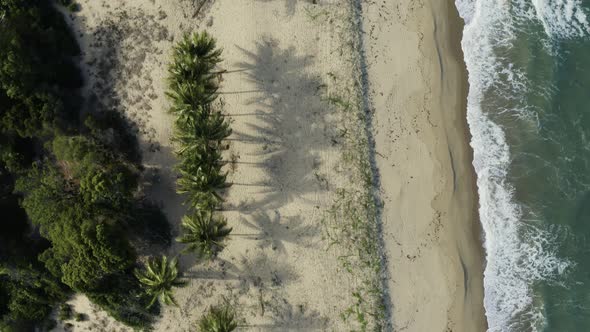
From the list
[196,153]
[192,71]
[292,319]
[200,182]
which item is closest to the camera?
[200,182]

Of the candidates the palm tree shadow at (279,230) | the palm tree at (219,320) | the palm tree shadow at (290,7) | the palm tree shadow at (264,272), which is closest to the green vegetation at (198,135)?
the palm tree shadow at (279,230)

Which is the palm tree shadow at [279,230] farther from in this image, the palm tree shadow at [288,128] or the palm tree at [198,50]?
the palm tree at [198,50]

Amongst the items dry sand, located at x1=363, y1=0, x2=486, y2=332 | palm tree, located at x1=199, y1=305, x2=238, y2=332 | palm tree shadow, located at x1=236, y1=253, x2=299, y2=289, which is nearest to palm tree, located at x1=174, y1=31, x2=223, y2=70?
dry sand, located at x1=363, y1=0, x2=486, y2=332

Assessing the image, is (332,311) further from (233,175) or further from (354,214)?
(233,175)

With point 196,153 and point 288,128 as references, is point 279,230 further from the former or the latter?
point 196,153

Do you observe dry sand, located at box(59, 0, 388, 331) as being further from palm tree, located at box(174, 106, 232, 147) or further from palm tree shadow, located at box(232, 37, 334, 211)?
palm tree, located at box(174, 106, 232, 147)

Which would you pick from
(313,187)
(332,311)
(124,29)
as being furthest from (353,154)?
(124,29)

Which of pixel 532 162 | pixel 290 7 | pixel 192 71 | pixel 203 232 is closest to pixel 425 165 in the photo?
pixel 532 162
